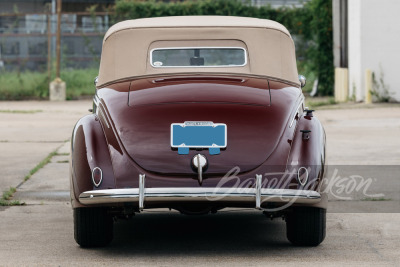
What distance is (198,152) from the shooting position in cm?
619

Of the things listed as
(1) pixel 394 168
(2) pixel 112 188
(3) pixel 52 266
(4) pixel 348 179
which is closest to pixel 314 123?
(2) pixel 112 188

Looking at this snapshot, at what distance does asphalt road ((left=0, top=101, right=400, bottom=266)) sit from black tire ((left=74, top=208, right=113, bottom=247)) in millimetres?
68

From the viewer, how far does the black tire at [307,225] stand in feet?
21.2

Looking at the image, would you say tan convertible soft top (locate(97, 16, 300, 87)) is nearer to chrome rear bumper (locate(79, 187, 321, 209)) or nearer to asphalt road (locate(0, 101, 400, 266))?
asphalt road (locate(0, 101, 400, 266))

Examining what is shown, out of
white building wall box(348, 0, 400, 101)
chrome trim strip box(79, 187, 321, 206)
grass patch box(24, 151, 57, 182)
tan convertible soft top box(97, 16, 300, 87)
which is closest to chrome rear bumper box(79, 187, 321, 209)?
chrome trim strip box(79, 187, 321, 206)

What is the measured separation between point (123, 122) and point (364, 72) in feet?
49.2

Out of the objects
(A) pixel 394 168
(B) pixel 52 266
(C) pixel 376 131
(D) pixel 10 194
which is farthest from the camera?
(C) pixel 376 131

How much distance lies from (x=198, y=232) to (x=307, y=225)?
108 centimetres

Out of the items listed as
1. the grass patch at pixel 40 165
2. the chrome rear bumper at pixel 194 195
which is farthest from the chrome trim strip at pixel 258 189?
the grass patch at pixel 40 165

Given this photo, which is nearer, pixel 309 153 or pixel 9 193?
pixel 309 153

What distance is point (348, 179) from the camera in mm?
10039

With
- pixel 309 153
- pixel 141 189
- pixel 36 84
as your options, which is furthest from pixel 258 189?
pixel 36 84

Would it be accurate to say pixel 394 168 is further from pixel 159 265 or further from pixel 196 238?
pixel 159 265

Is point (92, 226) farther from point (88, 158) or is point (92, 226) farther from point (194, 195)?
point (194, 195)
